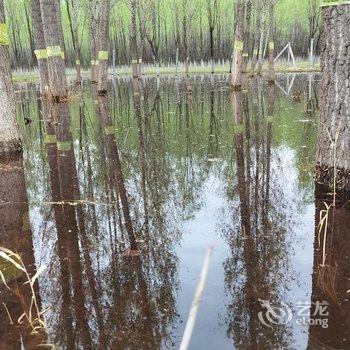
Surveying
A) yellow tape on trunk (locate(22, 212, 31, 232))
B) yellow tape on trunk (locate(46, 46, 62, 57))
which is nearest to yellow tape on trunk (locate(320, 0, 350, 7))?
yellow tape on trunk (locate(22, 212, 31, 232))

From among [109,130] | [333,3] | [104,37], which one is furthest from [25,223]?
[104,37]

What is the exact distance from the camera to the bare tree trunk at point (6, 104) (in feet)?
16.1

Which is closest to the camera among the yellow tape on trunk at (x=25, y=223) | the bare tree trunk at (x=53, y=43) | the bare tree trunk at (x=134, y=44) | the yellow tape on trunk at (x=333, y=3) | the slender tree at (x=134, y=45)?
the yellow tape on trunk at (x=25, y=223)

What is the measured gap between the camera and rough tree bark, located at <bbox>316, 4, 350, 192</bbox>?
3078 mm

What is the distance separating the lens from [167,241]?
2586 millimetres

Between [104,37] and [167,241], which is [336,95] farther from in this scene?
[104,37]

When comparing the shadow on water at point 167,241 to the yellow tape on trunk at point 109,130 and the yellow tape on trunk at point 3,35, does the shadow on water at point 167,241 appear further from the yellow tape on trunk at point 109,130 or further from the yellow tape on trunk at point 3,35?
the yellow tape on trunk at point 3,35

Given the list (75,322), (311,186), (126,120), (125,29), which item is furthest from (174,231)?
(125,29)

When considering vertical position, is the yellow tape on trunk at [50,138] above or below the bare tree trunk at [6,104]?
below

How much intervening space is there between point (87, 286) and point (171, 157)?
9.37ft

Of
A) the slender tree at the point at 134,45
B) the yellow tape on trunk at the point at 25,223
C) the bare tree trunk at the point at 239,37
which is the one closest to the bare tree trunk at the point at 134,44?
the slender tree at the point at 134,45

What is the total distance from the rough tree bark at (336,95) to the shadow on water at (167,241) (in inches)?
11.8

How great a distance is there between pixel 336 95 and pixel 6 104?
11.8ft

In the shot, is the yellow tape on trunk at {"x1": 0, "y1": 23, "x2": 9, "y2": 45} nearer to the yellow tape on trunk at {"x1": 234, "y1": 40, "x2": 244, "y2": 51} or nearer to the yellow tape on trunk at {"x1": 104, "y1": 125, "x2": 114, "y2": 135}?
the yellow tape on trunk at {"x1": 104, "y1": 125, "x2": 114, "y2": 135}
